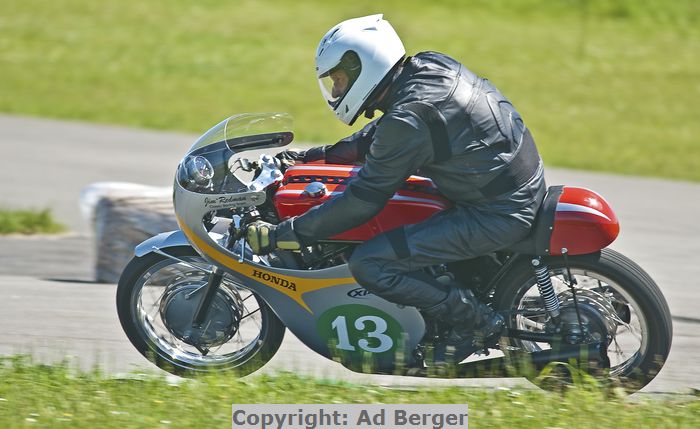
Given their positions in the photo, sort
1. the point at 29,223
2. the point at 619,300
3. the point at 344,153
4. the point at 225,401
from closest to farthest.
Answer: the point at 225,401, the point at 619,300, the point at 344,153, the point at 29,223

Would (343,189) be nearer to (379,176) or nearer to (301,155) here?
(379,176)

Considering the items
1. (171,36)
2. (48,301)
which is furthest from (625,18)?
(48,301)

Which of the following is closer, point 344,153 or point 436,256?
point 436,256

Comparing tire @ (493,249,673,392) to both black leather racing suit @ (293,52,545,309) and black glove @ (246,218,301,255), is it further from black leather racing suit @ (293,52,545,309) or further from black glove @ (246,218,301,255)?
black glove @ (246,218,301,255)

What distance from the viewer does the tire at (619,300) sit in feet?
18.1

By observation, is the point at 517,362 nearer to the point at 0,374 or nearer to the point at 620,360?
the point at 620,360

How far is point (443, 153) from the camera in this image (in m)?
5.33

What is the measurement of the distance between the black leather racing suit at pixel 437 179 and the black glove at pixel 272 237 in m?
0.05

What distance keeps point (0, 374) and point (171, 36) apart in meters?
20.3

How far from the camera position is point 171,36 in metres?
25.1

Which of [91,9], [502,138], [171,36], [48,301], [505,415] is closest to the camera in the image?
[505,415]

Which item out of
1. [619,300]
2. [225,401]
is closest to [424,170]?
[619,300]

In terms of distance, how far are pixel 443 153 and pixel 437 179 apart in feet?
0.58

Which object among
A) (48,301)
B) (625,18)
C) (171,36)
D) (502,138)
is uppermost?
(625,18)
